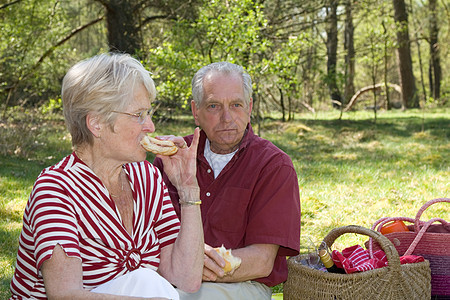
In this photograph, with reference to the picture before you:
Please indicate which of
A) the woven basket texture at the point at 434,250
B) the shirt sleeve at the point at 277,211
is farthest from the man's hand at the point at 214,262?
the woven basket texture at the point at 434,250

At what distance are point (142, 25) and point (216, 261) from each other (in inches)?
473

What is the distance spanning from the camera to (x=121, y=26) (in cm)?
1274

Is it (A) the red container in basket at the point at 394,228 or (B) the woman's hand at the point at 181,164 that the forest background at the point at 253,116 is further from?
(B) the woman's hand at the point at 181,164

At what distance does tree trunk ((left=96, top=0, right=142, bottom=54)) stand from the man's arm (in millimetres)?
10513

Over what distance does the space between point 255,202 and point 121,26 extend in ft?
35.0

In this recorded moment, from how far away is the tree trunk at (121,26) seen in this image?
1268 cm

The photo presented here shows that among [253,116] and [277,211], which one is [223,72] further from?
[253,116]

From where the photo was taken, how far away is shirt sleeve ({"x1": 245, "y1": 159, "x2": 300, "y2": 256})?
2.71 metres

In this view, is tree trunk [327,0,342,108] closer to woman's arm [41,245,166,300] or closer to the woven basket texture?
the woven basket texture

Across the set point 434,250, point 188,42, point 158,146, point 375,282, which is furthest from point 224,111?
point 188,42

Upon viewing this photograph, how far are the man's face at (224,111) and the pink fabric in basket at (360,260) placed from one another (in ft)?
2.86

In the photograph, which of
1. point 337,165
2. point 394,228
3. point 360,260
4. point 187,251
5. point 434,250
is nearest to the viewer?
point 187,251

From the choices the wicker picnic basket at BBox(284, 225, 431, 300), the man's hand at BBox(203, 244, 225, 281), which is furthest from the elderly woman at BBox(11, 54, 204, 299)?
the wicker picnic basket at BBox(284, 225, 431, 300)

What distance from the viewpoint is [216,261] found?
8.35 ft
